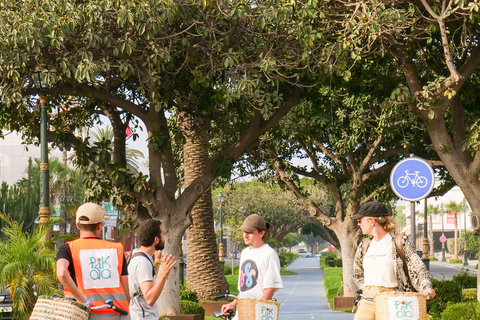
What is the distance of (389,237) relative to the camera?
21.0 feet

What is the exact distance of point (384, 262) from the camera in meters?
6.30

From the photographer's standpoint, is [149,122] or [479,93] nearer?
[149,122]

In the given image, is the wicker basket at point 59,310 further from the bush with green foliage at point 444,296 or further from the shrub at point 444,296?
the shrub at point 444,296

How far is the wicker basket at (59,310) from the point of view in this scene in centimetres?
503

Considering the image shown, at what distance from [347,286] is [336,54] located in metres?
12.7

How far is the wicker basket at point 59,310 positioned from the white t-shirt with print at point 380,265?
2592 millimetres

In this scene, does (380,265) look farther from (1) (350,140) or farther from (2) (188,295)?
(1) (350,140)

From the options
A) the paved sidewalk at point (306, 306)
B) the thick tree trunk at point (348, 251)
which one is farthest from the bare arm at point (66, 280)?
the thick tree trunk at point (348, 251)

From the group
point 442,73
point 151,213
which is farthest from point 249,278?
point 442,73

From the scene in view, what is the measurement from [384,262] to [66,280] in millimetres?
2756

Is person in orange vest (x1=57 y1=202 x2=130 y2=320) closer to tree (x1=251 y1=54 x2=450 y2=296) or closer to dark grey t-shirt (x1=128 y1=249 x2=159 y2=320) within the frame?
dark grey t-shirt (x1=128 y1=249 x2=159 y2=320)

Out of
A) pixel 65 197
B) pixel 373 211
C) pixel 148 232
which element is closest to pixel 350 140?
pixel 373 211

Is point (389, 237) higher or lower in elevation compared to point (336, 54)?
lower

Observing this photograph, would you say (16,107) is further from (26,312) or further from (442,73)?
(442,73)
